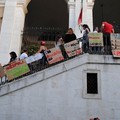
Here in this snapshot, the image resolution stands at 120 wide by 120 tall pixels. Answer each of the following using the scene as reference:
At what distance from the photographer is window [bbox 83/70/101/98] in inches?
483

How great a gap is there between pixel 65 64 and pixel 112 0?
1270cm

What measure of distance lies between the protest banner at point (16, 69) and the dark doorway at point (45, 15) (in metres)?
11.9

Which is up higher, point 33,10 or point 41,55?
point 33,10

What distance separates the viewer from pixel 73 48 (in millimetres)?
13062

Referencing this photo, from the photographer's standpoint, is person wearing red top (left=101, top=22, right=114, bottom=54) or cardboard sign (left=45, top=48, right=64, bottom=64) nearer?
cardboard sign (left=45, top=48, right=64, bottom=64)

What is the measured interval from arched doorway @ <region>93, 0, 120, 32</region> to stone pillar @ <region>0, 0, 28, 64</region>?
23.1ft

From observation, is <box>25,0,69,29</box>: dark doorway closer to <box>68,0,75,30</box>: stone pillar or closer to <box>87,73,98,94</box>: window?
<box>68,0,75,30</box>: stone pillar

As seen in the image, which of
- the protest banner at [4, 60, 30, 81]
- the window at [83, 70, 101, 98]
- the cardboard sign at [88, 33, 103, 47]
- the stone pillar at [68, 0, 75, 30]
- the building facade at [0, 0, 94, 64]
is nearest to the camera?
the window at [83, 70, 101, 98]

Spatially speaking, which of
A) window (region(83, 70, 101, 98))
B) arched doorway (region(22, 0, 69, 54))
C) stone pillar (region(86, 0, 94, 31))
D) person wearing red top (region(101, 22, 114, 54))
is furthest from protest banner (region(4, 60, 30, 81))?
arched doorway (region(22, 0, 69, 54))

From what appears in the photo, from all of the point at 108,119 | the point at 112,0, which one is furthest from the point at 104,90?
the point at 112,0

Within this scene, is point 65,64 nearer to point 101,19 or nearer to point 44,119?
point 44,119

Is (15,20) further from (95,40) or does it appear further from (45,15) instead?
(95,40)

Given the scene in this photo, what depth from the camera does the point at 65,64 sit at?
12.5m

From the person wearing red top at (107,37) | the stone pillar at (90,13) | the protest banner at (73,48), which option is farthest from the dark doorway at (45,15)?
the protest banner at (73,48)
